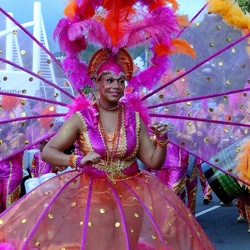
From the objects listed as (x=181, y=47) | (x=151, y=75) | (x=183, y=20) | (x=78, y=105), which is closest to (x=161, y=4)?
(x=183, y=20)

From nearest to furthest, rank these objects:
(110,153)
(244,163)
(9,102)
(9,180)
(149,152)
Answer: (110,153)
(149,152)
(9,102)
(244,163)
(9,180)

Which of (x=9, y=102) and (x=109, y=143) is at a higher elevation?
(x=9, y=102)

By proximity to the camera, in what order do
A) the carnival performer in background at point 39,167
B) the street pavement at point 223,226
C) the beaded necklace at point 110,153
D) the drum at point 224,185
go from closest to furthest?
the beaded necklace at point 110,153
the street pavement at point 223,226
the drum at point 224,185
the carnival performer in background at point 39,167

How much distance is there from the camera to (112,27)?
441 centimetres

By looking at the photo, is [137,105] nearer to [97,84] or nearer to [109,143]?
[97,84]

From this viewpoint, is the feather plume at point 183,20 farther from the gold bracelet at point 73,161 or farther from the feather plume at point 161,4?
the gold bracelet at point 73,161

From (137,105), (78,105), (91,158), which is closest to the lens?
(91,158)

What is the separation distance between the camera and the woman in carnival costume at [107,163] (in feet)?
13.3

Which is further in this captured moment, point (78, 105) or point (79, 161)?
point (78, 105)

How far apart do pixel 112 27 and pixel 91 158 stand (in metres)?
0.88

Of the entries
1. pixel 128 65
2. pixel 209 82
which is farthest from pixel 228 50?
pixel 128 65

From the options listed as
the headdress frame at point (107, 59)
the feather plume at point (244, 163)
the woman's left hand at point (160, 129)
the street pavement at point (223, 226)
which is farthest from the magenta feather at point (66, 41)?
the street pavement at point (223, 226)

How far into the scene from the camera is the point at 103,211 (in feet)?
13.3

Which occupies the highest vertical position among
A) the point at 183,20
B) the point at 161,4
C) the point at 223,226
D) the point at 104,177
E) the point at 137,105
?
the point at 161,4
